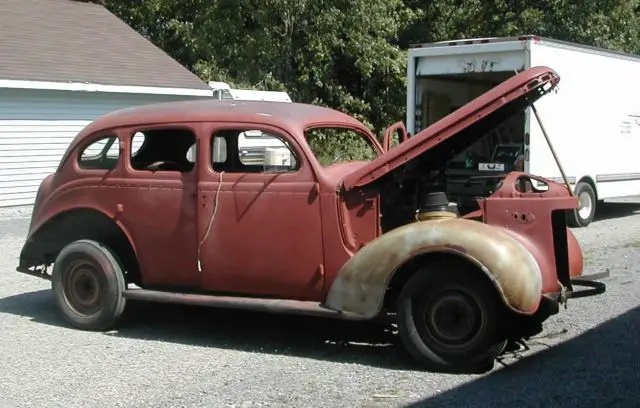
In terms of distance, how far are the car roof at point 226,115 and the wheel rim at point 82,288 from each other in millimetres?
1202

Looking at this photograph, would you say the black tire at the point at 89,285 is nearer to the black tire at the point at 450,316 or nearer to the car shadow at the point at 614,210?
the black tire at the point at 450,316

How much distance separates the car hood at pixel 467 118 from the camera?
6191 mm

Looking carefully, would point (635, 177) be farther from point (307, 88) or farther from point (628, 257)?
point (307, 88)

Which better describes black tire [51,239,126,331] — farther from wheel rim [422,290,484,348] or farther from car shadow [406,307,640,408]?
car shadow [406,307,640,408]

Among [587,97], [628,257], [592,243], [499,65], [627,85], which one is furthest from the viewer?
[627,85]

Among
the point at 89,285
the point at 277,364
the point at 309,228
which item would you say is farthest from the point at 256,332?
the point at 89,285

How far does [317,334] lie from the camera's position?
7348mm

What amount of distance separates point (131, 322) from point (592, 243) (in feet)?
23.6

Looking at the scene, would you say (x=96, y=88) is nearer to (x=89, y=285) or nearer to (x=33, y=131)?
(x=33, y=131)

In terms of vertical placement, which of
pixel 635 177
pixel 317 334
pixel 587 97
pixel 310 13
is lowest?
pixel 317 334

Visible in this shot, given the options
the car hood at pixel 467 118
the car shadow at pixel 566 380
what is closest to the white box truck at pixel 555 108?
the car hood at pixel 467 118

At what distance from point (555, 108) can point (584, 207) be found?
2015mm

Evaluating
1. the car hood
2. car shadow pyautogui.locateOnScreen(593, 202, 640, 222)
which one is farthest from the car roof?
car shadow pyautogui.locateOnScreen(593, 202, 640, 222)

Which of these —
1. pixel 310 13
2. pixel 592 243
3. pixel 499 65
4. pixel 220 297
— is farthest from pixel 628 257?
pixel 310 13
